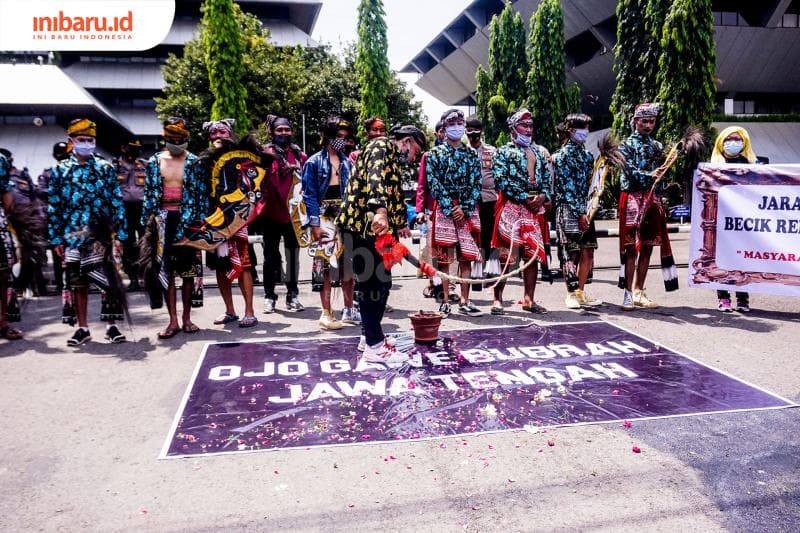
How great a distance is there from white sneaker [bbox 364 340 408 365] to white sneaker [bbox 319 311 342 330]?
4.48 ft

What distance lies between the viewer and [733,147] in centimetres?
752

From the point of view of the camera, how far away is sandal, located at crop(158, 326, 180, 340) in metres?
6.73

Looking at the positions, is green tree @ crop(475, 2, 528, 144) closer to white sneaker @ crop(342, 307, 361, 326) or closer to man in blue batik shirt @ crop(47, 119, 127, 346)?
white sneaker @ crop(342, 307, 361, 326)

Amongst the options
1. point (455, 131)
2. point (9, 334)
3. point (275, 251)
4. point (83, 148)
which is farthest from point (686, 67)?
point (9, 334)

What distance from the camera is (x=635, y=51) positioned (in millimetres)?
23734

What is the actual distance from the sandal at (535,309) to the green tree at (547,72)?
29.3 m

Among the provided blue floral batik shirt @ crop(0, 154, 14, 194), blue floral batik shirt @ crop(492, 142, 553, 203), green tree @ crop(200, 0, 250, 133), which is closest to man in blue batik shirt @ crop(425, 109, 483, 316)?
blue floral batik shirt @ crop(492, 142, 553, 203)

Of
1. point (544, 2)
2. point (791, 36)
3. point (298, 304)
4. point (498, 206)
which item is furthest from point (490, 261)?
point (791, 36)

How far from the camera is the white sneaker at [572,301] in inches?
306

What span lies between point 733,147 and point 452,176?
331 cm

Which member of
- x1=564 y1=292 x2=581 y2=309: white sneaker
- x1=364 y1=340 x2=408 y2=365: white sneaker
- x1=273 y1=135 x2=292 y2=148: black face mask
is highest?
x1=273 y1=135 x2=292 y2=148: black face mask

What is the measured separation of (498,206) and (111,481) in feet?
17.5

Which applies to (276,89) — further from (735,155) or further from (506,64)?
(735,155)

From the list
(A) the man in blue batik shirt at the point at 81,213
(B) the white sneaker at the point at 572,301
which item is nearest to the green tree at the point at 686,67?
(B) the white sneaker at the point at 572,301
